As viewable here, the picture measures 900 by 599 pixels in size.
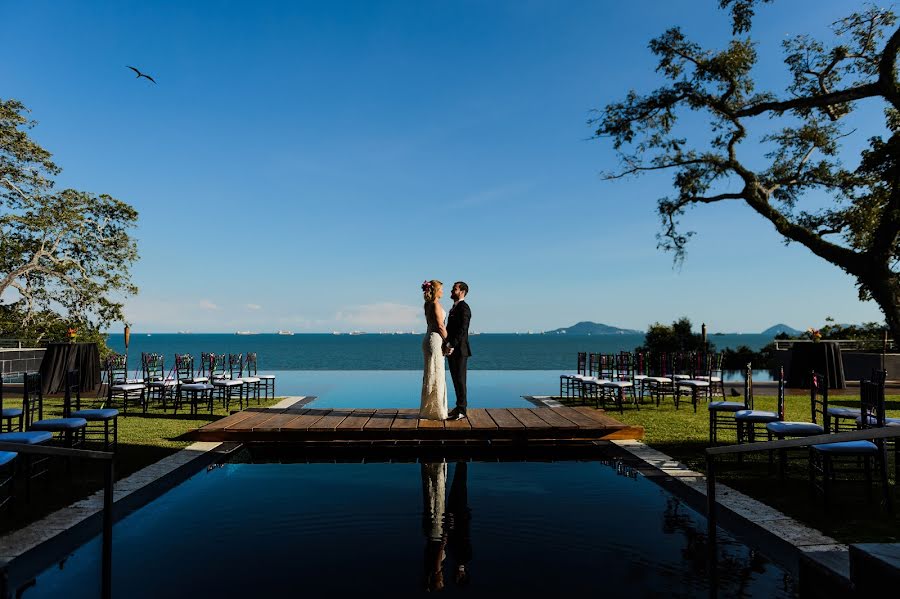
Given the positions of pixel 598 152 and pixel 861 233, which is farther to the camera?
pixel 598 152

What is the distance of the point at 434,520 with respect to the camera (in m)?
4.36

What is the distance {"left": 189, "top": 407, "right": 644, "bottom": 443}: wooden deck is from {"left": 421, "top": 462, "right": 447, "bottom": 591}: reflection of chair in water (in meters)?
1.19

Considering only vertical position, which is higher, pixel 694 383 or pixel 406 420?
pixel 694 383

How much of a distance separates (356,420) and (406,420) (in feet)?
2.24

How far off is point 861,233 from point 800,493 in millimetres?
14849

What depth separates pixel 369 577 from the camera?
3.22m

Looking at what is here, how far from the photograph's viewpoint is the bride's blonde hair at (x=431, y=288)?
8281 mm

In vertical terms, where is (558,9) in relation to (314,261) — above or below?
above

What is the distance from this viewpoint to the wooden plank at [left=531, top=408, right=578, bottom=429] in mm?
7877

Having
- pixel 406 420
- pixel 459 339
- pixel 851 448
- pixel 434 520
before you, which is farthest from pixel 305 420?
pixel 851 448

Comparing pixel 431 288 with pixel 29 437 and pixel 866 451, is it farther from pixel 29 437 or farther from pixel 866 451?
pixel 866 451

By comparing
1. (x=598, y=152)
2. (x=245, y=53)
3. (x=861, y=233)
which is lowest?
(x=861, y=233)

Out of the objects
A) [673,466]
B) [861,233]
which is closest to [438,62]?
[861,233]

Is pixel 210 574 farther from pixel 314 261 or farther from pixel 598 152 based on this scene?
pixel 314 261
